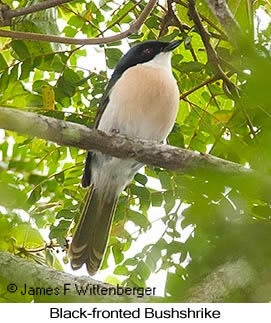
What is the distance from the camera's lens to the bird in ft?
8.88

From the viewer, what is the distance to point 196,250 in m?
0.94

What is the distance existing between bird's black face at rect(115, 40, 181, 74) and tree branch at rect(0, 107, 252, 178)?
0.70 metres

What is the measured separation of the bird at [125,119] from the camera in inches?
107

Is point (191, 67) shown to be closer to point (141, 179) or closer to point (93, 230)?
point (141, 179)

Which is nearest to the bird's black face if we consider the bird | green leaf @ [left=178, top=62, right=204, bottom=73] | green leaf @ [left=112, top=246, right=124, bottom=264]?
the bird

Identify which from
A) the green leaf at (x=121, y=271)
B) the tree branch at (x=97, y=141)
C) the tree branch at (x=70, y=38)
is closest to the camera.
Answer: the tree branch at (x=97, y=141)

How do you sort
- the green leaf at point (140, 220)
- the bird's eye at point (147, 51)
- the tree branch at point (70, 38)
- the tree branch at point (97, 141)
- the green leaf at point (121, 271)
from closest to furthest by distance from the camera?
the tree branch at point (97, 141) → the tree branch at point (70, 38) → the green leaf at point (121, 271) → the green leaf at point (140, 220) → the bird's eye at point (147, 51)

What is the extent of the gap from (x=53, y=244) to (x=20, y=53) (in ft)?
2.66

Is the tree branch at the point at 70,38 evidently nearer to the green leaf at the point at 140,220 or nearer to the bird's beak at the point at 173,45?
the bird's beak at the point at 173,45

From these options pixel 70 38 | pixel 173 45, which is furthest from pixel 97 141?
pixel 173 45

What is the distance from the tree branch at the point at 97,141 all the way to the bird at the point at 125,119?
1.60ft

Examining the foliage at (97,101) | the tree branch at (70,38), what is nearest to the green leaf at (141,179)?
the foliage at (97,101)
